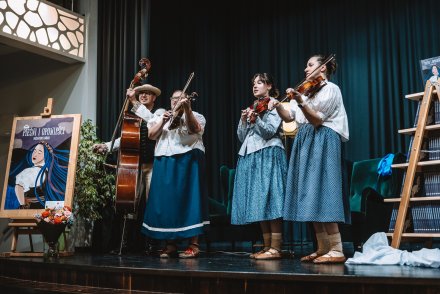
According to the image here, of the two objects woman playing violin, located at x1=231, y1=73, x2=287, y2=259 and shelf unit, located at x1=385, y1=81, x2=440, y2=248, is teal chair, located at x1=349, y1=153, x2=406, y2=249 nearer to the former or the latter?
shelf unit, located at x1=385, y1=81, x2=440, y2=248

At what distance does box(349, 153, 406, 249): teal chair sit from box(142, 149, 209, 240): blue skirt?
1478 mm

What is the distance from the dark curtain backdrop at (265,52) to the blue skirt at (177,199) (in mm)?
2051

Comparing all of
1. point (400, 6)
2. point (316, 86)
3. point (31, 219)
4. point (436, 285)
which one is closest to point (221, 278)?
point (436, 285)

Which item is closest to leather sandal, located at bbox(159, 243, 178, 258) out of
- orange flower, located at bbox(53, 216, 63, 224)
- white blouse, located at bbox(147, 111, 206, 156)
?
white blouse, located at bbox(147, 111, 206, 156)

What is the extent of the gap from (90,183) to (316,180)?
9.12 feet

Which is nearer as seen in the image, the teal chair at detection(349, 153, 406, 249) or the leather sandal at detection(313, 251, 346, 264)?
the leather sandal at detection(313, 251, 346, 264)

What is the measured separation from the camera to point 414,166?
3785 millimetres

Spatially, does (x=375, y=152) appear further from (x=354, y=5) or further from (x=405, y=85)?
(x=354, y=5)

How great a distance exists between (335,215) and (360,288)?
76 cm

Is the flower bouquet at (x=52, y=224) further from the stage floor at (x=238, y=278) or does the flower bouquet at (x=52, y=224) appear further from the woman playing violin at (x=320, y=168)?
the woman playing violin at (x=320, y=168)

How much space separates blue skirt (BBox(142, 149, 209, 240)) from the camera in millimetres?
4020

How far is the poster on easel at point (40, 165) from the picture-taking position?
4.82m

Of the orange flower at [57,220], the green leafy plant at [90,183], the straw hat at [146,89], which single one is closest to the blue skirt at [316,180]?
the straw hat at [146,89]

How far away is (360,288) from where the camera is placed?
2.46 metres
